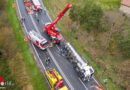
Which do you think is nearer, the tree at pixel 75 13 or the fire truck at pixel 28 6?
the tree at pixel 75 13

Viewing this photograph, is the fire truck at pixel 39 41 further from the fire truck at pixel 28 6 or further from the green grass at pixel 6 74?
the fire truck at pixel 28 6

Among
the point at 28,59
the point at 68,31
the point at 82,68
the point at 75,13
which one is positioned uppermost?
the point at 75,13

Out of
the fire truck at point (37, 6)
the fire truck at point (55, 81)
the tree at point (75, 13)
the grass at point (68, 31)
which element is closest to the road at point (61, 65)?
the fire truck at point (55, 81)

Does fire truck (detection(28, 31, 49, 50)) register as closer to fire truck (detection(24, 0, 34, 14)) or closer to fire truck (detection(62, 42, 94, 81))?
fire truck (detection(62, 42, 94, 81))

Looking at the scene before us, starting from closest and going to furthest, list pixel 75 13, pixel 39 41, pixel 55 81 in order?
pixel 55 81
pixel 39 41
pixel 75 13

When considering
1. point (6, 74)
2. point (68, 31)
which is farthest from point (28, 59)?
point (68, 31)

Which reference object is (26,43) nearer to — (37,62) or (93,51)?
(37,62)

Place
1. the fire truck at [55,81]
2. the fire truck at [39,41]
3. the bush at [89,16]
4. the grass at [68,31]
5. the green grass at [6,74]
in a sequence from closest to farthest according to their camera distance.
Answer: the green grass at [6,74], the fire truck at [55,81], the grass at [68,31], the fire truck at [39,41], the bush at [89,16]

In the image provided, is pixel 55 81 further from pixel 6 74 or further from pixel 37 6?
pixel 37 6

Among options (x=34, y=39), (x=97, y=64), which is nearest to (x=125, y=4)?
(x=97, y=64)

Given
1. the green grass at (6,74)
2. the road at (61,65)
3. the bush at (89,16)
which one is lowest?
the road at (61,65)

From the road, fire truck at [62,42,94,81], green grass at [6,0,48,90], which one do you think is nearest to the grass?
the road
